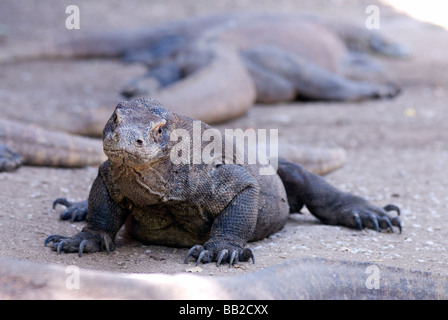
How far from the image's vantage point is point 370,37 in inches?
539

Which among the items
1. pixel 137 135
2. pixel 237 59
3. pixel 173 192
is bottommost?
pixel 173 192

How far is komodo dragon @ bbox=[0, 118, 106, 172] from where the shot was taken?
5.75 m

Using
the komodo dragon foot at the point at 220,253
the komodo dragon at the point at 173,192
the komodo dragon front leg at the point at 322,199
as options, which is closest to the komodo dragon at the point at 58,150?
the komodo dragon front leg at the point at 322,199

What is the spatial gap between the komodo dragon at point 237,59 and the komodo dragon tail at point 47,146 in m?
0.68

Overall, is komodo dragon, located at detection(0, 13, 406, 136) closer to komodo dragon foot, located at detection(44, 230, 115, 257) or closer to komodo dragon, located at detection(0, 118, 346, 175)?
komodo dragon, located at detection(0, 118, 346, 175)

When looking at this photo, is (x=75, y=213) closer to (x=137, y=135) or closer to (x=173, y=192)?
(x=173, y=192)

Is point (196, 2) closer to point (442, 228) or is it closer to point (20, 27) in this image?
point (20, 27)

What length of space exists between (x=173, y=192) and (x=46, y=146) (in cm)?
268

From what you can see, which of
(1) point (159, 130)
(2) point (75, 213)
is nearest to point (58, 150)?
(2) point (75, 213)

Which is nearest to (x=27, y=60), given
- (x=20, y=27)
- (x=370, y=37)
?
(x=20, y=27)

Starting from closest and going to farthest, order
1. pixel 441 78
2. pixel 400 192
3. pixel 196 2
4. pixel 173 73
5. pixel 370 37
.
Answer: pixel 400 192 < pixel 173 73 < pixel 441 78 < pixel 370 37 < pixel 196 2

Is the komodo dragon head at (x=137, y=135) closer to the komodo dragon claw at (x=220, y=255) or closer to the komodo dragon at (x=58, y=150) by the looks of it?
the komodo dragon claw at (x=220, y=255)

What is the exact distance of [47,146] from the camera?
5871 mm

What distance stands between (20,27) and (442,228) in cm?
1145
